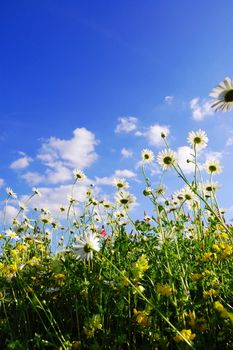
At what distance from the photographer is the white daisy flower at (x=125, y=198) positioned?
493cm

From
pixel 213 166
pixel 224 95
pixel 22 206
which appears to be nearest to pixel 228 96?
pixel 224 95

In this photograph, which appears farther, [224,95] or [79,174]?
[79,174]

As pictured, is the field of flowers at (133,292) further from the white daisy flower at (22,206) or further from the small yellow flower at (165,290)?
the white daisy flower at (22,206)

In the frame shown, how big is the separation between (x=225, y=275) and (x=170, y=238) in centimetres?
57

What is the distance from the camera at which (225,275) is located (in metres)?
3.70

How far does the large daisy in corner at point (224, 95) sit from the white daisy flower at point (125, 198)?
5.58 ft

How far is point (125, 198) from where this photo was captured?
4.96 metres

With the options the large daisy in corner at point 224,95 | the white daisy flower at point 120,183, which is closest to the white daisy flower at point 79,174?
the white daisy flower at point 120,183

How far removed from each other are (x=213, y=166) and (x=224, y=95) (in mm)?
1419

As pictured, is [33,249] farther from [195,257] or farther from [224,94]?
[224,94]

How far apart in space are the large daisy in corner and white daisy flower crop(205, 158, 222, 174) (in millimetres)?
1369

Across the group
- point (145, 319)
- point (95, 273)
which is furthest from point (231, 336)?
point (95, 273)

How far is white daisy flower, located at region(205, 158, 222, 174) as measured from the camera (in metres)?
4.86

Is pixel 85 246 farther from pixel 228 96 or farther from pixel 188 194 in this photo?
pixel 188 194
